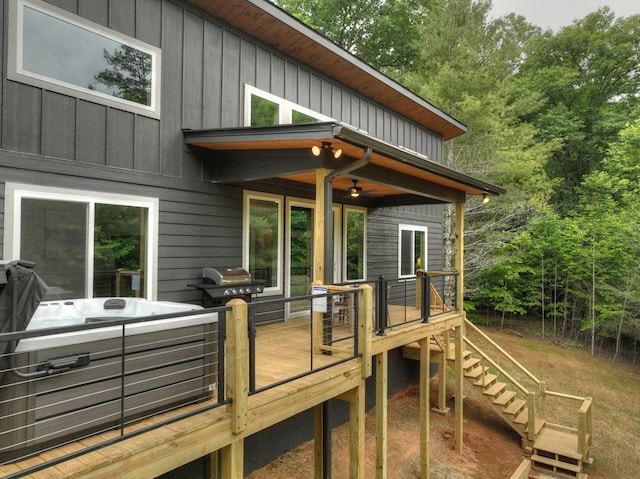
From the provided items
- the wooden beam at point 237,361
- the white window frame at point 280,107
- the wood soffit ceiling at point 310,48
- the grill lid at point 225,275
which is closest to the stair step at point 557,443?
the grill lid at point 225,275

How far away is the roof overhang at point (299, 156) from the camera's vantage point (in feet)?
15.0

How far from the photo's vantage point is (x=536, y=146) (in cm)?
1557

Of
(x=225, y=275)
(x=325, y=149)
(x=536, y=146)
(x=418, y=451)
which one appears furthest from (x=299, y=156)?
(x=536, y=146)

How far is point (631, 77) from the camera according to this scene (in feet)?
64.0

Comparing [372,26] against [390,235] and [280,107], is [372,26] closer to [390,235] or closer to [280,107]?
[390,235]

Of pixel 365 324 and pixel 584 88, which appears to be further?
pixel 584 88

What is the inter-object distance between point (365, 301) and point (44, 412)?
3.02m

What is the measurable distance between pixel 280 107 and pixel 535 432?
7.99 metres

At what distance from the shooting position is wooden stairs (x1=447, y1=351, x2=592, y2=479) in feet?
24.7

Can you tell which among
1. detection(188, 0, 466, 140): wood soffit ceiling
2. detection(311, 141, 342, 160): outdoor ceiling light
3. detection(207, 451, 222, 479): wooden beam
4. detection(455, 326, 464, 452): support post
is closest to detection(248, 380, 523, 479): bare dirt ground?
detection(455, 326, 464, 452): support post

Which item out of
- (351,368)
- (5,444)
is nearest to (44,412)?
(5,444)

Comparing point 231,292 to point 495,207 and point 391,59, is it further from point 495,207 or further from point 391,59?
point 391,59

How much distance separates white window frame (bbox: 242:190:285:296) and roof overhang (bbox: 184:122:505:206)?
312mm

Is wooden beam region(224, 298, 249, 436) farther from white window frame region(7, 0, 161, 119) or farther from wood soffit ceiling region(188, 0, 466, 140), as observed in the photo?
wood soffit ceiling region(188, 0, 466, 140)
